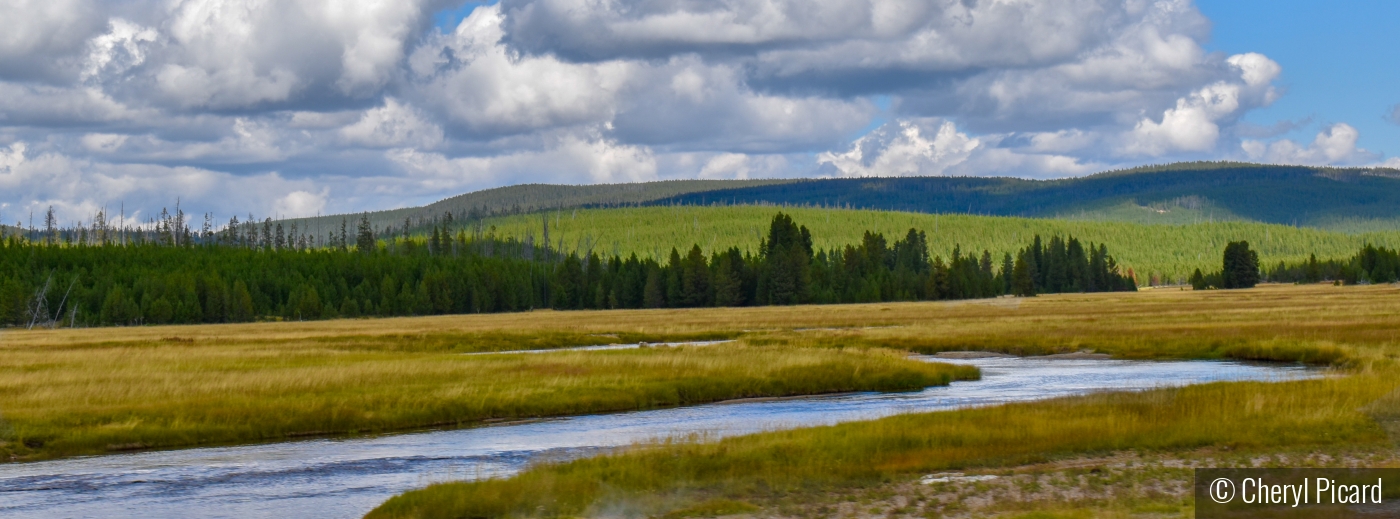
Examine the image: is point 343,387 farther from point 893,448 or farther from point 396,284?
point 396,284

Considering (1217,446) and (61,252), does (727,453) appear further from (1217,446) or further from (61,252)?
(61,252)

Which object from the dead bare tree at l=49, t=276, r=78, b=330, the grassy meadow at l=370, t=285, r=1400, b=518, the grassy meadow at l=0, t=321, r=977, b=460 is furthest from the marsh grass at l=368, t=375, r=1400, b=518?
the dead bare tree at l=49, t=276, r=78, b=330

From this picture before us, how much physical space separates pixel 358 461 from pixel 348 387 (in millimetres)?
11492

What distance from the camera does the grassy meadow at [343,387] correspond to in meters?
31.9

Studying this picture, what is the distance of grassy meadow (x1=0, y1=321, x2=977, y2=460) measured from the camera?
105ft

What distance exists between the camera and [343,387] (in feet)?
127

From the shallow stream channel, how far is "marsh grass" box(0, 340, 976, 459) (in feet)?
4.93

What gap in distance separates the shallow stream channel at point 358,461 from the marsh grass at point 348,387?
1502mm

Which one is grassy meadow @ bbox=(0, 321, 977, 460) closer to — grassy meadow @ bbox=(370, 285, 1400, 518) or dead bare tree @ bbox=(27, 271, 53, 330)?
grassy meadow @ bbox=(370, 285, 1400, 518)

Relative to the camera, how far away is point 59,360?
166 ft

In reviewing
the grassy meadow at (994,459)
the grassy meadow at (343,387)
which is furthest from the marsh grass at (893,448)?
the grassy meadow at (343,387)

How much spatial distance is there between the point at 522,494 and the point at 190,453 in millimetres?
12498

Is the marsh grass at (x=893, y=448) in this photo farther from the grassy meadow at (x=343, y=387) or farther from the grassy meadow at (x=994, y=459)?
the grassy meadow at (x=343, y=387)

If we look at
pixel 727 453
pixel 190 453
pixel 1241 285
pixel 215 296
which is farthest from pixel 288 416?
pixel 1241 285
